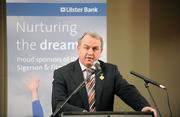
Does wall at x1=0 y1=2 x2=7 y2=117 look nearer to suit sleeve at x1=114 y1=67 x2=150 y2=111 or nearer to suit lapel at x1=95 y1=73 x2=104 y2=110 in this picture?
suit lapel at x1=95 y1=73 x2=104 y2=110

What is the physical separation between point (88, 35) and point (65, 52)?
1.28ft

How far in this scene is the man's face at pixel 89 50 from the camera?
3.54 meters

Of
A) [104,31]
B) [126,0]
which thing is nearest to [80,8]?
[104,31]

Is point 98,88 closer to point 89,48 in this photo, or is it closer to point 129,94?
point 129,94

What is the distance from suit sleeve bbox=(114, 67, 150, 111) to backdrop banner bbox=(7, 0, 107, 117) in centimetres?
67

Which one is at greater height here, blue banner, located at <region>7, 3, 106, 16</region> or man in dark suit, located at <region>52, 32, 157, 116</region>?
blue banner, located at <region>7, 3, 106, 16</region>

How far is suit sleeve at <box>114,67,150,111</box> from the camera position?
3.01 meters

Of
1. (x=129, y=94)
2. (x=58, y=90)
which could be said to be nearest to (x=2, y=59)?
(x=58, y=90)

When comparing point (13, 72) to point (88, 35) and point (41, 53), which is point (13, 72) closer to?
point (41, 53)

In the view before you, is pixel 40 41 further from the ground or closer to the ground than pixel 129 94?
further from the ground

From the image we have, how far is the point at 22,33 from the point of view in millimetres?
3918

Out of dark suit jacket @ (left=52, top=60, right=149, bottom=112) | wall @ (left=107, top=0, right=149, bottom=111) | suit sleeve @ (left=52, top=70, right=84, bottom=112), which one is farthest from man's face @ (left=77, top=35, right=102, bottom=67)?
wall @ (left=107, top=0, right=149, bottom=111)

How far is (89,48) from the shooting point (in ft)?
11.7

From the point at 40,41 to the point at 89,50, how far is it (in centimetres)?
70
